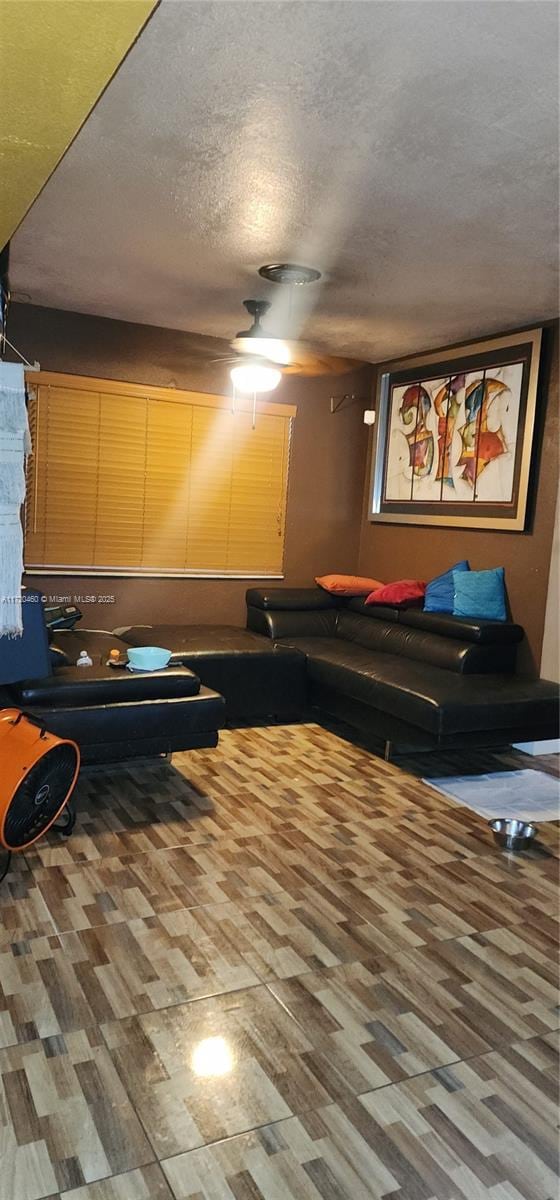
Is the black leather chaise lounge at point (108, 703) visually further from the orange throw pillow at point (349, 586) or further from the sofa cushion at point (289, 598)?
the orange throw pillow at point (349, 586)

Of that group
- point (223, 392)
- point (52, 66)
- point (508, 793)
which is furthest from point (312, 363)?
point (52, 66)

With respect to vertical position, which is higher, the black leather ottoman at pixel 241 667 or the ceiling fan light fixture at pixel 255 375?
the ceiling fan light fixture at pixel 255 375

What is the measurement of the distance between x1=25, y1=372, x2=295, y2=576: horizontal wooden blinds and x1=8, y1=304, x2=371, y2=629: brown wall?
109 millimetres

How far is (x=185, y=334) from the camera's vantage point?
5.75 m

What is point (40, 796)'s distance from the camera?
2902 mm

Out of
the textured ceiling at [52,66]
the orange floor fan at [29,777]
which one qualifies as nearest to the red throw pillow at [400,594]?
the orange floor fan at [29,777]

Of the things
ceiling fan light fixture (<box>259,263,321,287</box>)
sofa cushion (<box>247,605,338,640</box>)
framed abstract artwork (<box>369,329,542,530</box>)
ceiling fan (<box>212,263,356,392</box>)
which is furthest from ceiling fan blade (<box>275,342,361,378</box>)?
sofa cushion (<box>247,605,338,640</box>)

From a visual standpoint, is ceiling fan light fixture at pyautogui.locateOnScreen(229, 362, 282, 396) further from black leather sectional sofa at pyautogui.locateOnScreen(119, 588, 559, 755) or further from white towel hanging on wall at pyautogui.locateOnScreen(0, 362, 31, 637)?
white towel hanging on wall at pyautogui.locateOnScreen(0, 362, 31, 637)

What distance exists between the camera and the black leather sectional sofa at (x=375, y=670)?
165 inches

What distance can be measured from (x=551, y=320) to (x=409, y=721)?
2.55 metres

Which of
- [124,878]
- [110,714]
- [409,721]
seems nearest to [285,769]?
[409,721]

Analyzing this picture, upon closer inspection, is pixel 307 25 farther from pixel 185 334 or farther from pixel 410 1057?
pixel 185 334

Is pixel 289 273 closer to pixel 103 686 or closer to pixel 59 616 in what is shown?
pixel 59 616

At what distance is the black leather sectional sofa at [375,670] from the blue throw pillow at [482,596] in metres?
0.15
